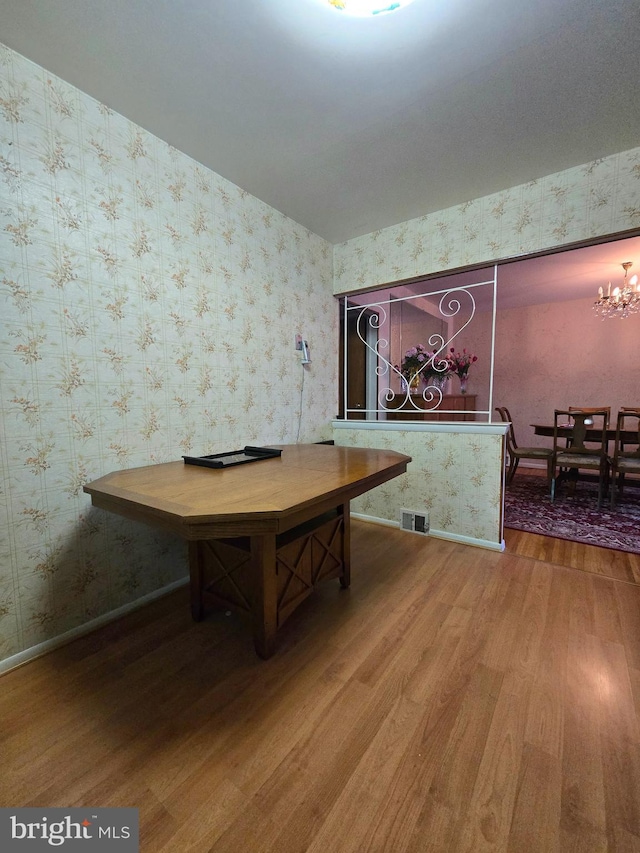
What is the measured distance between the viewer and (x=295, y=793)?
2.99ft

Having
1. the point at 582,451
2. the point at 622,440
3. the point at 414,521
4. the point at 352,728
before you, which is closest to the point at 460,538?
the point at 414,521

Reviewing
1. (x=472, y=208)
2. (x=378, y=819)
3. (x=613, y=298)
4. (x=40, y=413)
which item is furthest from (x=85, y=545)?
(x=613, y=298)

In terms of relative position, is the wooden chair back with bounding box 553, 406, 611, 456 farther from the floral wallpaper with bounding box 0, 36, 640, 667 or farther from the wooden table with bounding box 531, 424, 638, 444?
the floral wallpaper with bounding box 0, 36, 640, 667

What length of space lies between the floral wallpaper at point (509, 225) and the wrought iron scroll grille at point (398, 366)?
0.20m

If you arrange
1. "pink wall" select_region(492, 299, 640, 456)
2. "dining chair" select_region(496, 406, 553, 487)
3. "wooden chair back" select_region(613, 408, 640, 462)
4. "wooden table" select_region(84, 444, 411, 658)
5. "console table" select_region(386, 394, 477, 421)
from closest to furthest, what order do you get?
"wooden table" select_region(84, 444, 411, 658) < "console table" select_region(386, 394, 477, 421) < "wooden chair back" select_region(613, 408, 640, 462) < "dining chair" select_region(496, 406, 553, 487) < "pink wall" select_region(492, 299, 640, 456)

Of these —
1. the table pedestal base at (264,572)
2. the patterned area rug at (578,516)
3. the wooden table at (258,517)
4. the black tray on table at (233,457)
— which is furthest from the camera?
the patterned area rug at (578,516)

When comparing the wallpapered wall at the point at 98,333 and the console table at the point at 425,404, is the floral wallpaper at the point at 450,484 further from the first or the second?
the wallpapered wall at the point at 98,333

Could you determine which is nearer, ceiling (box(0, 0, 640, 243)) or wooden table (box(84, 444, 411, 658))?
wooden table (box(84, 444, 411, 658))

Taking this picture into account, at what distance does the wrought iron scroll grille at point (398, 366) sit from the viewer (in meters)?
2.68

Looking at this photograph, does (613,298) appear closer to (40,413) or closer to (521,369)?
(521,369)

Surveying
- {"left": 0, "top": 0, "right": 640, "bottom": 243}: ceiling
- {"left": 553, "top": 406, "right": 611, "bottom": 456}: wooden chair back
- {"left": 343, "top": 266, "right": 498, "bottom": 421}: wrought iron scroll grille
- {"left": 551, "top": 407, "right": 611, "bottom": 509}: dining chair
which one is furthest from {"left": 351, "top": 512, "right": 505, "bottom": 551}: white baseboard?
{"left": 0, "top": 0, "right": 640, "bottom": 243}: ceiling

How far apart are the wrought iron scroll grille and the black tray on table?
1066mm

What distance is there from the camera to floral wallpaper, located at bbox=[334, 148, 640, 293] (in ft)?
6.27

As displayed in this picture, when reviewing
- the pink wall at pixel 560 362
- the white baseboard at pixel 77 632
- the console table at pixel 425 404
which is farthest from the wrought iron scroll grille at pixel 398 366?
the white baseboard at pixel 77 632
